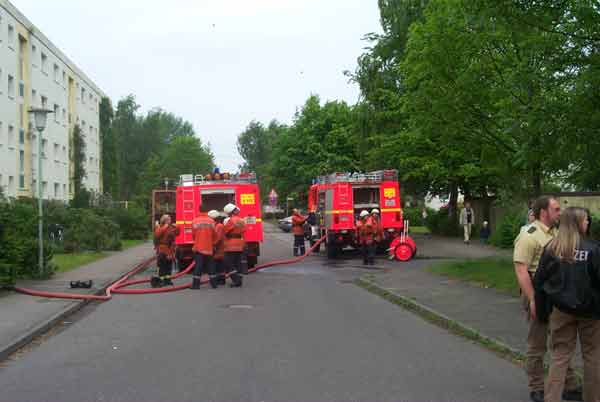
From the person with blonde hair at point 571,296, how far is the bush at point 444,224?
30793 mm

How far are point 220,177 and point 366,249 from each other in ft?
16.1

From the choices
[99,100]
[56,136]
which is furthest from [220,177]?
[99,100]

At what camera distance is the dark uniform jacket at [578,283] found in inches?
216

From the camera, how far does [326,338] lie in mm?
A: 9531

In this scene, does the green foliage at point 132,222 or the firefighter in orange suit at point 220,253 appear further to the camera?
the green foliage at point 132,222

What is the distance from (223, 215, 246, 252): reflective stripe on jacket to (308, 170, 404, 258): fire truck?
8868mm

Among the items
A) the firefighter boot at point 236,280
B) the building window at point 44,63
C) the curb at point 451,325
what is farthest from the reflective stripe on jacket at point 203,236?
Answer: the building window at point 44,63

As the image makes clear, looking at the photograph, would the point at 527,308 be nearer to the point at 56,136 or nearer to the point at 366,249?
the point at 366,249

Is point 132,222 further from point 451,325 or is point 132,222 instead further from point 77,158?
point 451,325

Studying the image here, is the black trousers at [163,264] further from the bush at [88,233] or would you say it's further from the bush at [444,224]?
the bush at [444,224]

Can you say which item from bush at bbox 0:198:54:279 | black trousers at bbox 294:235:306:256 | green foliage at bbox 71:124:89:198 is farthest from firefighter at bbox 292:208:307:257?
green foliage at bbox 71:124:89:198

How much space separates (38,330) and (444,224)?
94.5 ft

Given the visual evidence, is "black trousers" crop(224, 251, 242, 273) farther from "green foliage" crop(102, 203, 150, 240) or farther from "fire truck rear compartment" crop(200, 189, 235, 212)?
"green foliage" crop(102, 203, 150, 240)

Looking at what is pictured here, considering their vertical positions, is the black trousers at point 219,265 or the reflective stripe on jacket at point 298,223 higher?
the reflective stripe on jacket at point 298,223
